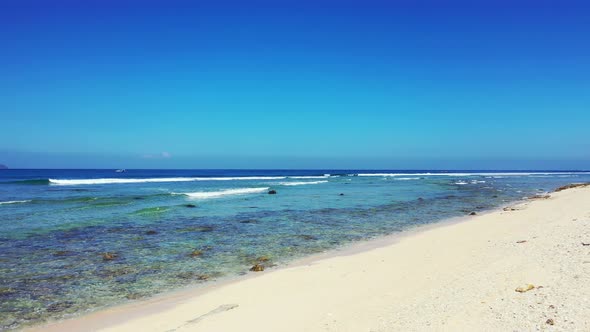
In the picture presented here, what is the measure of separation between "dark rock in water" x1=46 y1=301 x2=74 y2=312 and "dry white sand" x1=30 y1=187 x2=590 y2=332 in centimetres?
64

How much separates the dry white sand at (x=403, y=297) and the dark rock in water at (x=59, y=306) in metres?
0.64

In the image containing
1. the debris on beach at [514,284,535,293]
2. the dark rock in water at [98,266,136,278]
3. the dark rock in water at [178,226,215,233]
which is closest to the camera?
the debris on beach at [514,284,535,293]

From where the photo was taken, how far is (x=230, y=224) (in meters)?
16.3

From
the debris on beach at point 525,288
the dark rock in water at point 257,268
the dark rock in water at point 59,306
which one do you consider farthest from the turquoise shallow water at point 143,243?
the debris on beach at point 525,288

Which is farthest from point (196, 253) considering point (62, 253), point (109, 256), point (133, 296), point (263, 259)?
point (62, 253)

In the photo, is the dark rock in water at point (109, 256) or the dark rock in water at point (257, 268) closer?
the dark rock in water at point (257, 268)

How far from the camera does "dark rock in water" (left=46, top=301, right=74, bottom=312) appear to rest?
265 inches

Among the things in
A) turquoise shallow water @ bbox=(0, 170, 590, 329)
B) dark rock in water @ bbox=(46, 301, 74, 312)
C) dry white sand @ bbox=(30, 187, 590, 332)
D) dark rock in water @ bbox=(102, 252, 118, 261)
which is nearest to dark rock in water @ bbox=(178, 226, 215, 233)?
turquoise shallow water @ bbox=(0, 170, 590, 329)

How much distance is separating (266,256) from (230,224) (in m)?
5.95

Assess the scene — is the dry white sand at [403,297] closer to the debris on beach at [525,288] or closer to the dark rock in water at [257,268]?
the debris on beach at [525,288]

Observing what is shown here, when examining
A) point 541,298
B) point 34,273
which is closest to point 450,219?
point 541,298

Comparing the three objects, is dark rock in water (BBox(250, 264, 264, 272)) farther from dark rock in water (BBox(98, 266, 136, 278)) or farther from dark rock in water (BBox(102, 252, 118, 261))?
dark rock in water (BBox(102, 252, 118, 261))

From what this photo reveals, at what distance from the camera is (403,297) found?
6137 millimetres

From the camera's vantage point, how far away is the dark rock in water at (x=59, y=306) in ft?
22.1
